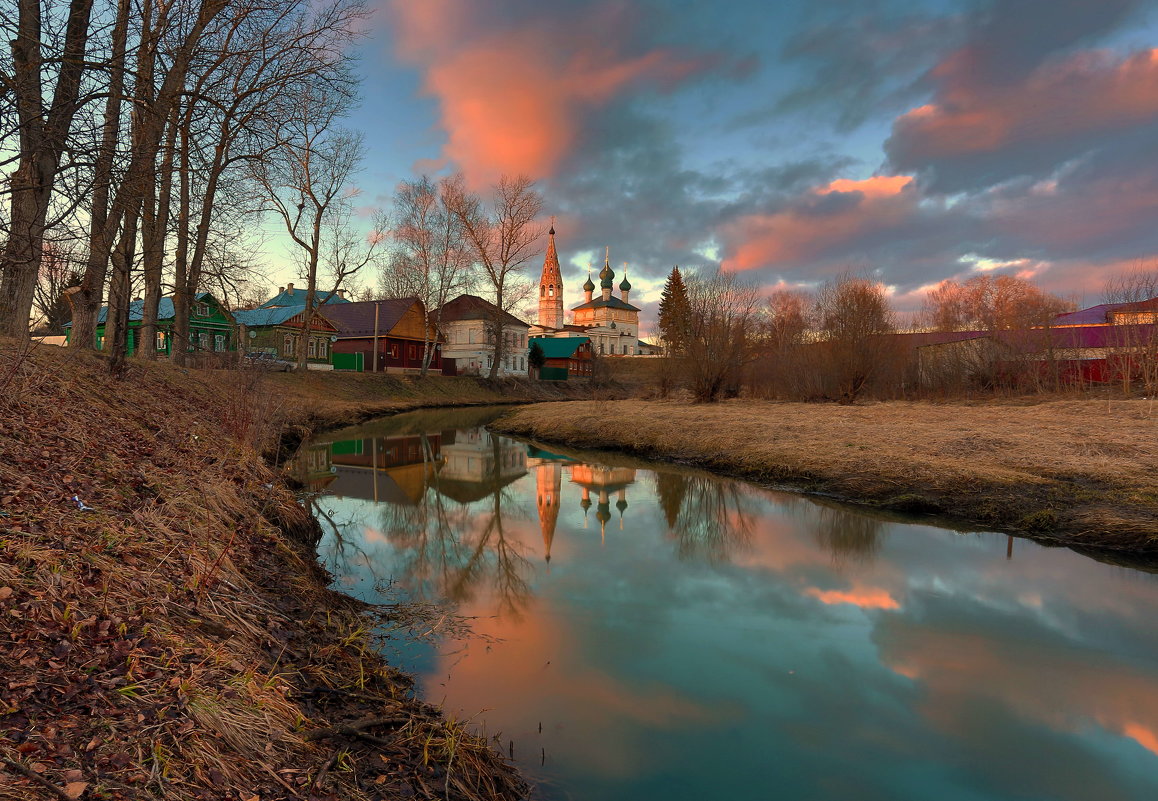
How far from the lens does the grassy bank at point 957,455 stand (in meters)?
9.09

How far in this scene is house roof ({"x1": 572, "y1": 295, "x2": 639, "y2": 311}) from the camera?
114 metres

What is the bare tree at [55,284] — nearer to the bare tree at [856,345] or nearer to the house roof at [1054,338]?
the bare tree at [856,345]

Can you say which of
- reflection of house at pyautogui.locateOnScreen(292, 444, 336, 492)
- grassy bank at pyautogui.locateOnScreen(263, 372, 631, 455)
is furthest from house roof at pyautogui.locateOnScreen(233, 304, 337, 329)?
reflection of house at pyautogui.locateOnScreen(292, 444, 336, 492)

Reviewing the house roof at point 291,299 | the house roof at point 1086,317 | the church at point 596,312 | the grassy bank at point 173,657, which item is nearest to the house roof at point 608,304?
the church at point 596,312

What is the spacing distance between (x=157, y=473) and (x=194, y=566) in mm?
2487

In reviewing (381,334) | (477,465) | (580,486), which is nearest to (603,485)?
(580,486)

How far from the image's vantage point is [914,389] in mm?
28344

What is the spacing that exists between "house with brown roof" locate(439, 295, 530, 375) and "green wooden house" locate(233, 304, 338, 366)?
1321 centimetres

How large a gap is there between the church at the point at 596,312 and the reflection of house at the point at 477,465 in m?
67.9

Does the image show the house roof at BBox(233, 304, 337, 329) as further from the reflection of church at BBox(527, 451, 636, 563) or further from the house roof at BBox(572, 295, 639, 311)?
the house roof at BBox(572, 295, 639, 311)

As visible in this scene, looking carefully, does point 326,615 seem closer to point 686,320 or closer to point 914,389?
point 686,320

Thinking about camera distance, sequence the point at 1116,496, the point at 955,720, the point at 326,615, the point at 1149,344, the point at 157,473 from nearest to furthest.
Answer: the point at 955,720 < the point at 326,615 < the point at 157,473 < the point at 1116,496 < the point at 1149,344

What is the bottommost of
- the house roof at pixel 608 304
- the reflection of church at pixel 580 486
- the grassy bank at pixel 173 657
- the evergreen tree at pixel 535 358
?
the reflection of church at pixel 580 486

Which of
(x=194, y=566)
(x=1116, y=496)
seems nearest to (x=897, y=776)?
(x=194, y=566)
